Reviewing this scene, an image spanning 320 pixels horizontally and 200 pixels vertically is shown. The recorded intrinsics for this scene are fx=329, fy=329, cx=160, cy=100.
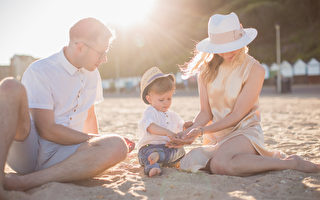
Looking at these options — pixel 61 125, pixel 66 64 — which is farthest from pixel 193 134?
pixel 66 64

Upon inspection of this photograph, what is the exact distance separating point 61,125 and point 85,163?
370mm

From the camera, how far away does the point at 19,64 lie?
1673 centimetres

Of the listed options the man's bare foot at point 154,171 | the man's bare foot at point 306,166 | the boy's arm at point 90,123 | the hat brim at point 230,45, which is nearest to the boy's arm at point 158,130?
the man's bare foot at point 154,171

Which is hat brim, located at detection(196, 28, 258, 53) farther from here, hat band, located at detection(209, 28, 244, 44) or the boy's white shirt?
the boy's white shirt

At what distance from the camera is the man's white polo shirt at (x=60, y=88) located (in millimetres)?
2668

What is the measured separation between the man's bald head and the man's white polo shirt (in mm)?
215

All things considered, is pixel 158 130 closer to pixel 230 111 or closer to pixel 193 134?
pixel 193 134

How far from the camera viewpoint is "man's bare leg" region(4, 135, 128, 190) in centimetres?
254

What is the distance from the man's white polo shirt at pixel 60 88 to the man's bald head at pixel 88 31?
215 millimetres

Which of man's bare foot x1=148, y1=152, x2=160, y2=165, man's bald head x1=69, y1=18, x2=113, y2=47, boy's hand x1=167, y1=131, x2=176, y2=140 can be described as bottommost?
man's bare foot x1=148, y1=152, x2=160, y2=165

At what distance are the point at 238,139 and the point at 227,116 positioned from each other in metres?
0.25

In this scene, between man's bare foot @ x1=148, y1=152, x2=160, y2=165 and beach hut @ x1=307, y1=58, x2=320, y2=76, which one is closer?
man's bare foot @ x1=148, y1=152, x2=160, y2=165

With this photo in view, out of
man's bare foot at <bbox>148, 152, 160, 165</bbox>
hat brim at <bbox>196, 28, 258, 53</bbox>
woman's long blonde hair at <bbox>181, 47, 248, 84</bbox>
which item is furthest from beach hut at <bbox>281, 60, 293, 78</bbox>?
man's bare foot at <bbox>148, 152, 160, 165</bbox>

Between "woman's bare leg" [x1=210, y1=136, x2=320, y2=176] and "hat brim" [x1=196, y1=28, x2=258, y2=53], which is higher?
"hat brim" [x1=196, y1=28, x2=258, y2=53]
